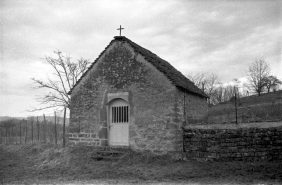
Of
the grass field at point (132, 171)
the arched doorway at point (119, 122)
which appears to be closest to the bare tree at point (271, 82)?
the grass field at point (132, 171)

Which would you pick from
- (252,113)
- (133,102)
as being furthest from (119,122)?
(252,113)

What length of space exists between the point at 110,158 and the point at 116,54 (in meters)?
5.11

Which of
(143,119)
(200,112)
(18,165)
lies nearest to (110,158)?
(143,119)

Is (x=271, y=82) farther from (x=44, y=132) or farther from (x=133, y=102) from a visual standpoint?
(x=44, y=132)

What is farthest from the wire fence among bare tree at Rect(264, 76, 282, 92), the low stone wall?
bare tree at Rect(264, 76, 282, 92)

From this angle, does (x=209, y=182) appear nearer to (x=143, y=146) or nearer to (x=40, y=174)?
(x=143, y=146)

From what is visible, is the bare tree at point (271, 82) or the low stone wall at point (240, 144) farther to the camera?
the bare tree at point (271, 82)

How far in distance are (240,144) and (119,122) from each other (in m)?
5.60

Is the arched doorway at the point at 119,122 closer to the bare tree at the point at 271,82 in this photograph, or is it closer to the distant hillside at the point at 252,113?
the distant hillside at the point at 252,113

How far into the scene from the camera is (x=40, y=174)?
977cm

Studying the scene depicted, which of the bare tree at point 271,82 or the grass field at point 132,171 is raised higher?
the bare tree at point 271,82

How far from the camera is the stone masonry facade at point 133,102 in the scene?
10703 mm

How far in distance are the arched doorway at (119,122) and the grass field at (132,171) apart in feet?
3.64

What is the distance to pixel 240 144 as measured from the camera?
9617 mm
